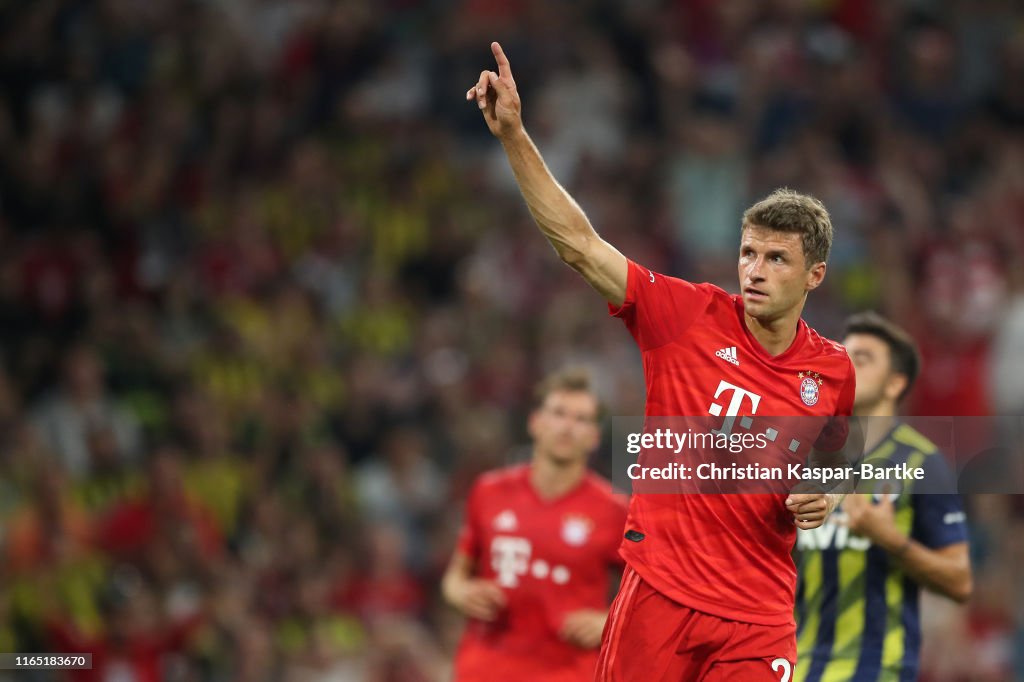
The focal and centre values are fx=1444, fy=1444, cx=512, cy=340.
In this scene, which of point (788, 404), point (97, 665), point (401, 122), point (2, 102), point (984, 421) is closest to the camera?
point (788, 404)

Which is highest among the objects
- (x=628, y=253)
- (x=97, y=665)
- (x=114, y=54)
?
(x=114, y=54)

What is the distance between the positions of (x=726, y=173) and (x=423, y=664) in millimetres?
5395

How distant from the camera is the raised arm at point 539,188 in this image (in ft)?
14.9

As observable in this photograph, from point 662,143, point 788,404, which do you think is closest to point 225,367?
point 662,143

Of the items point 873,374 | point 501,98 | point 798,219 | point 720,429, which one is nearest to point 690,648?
point 720,429

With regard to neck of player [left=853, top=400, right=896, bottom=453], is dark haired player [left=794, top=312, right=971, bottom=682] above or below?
below

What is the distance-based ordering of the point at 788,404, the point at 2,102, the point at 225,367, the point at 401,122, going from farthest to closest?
1. the point at 401,122
2. the point at 2,102
3. the point at 225,367
4. the point at 788,404

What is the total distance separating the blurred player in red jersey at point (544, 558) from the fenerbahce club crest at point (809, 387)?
7.12ft

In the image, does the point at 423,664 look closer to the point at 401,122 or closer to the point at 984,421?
the point at 984,421

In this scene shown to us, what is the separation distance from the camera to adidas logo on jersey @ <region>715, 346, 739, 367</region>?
4.83 meters

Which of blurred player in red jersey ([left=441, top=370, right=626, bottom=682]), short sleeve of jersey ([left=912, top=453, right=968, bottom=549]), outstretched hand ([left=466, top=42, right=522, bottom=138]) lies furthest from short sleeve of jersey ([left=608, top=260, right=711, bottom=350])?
blurred player in red jersey ([left=441, top=370, right=626, bottom=682])

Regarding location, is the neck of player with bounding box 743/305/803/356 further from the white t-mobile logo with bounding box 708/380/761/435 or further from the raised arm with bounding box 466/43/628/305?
the raised arm with bounding box 466/43/628/305

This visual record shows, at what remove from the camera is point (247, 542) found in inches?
416

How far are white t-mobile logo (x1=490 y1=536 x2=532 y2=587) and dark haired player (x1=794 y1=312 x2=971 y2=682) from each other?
1.53m
